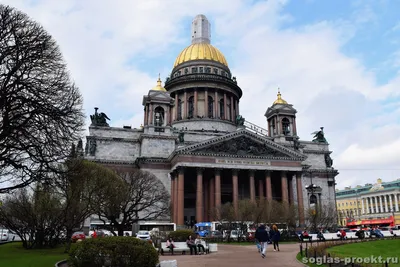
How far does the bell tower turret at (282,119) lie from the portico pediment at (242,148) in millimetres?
10124

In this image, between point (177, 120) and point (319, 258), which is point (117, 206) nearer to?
point (319, 258)

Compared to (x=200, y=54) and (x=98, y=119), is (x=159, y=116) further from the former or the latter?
(x=200, y=54)

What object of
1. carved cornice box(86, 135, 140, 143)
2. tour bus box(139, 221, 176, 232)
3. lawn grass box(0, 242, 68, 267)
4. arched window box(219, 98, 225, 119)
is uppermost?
arched window box(219, 98, 225, 119)

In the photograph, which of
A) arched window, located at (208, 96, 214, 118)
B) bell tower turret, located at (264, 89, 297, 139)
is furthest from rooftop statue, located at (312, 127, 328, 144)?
arched window, located at (208, 96, 214, 118)

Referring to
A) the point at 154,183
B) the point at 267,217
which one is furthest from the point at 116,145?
the point at 267,217

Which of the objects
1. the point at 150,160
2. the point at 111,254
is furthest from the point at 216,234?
the point at 111,254

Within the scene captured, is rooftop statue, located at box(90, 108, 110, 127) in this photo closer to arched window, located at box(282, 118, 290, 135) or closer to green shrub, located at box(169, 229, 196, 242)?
arched window, located at box(282, 118, 290, 135)

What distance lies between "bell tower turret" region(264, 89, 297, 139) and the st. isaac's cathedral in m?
0.18

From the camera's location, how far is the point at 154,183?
1945 inches

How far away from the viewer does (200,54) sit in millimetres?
79250

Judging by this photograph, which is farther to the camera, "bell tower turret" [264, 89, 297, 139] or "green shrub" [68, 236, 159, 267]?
"bell tower turret" [264, 89, 297, 139]

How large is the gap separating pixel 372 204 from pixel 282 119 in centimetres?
6513

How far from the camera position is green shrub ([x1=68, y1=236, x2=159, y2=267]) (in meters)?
15.1

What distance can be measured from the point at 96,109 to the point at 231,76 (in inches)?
1264
